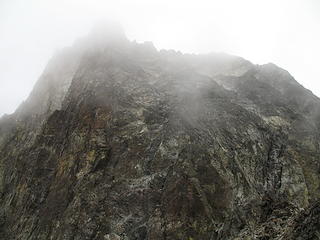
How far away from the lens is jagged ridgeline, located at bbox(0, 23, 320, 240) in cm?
3534

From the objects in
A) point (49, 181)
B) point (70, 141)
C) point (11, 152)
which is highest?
point (70, 141)

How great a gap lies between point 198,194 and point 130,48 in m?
32.7

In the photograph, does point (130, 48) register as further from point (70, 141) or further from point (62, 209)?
point (62, 209)

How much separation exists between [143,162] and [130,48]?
2794 cm

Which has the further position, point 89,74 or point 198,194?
point 89,74

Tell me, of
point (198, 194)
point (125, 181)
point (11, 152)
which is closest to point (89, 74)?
point (11, 152)

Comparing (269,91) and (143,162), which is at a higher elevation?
(143,162)

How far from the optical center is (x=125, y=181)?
126 ft

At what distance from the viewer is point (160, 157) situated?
1569 inches

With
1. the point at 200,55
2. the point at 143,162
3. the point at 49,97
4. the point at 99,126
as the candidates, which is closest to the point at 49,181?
the point at 99,126

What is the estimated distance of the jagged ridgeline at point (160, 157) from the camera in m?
35.3

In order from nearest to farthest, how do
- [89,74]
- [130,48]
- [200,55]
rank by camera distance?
1. [89,74]
2. [130,48]
3. [200,55]

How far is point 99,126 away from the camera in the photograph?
4366 centimetres

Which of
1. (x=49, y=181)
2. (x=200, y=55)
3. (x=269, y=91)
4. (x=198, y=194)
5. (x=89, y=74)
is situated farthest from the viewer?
(x=200, y=55)
